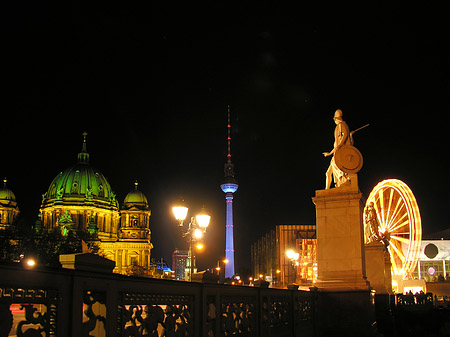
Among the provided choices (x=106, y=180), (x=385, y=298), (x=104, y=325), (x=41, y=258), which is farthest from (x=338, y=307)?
(x=106, y=180)

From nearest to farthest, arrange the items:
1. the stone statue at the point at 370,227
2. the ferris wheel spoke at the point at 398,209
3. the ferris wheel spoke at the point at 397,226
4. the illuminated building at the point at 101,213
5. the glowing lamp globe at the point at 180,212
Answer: the glowing lamp globe at the point at 180,212, the stone statue at the point at 370,227, the ferris wheel spoke at the point at 398,209, the ferris wheel spoke at the point at 397,226, the illuminated building at the point at 101,213

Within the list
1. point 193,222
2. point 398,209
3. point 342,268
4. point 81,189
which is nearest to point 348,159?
point 342,268

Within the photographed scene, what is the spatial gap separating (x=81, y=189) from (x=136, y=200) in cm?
1586

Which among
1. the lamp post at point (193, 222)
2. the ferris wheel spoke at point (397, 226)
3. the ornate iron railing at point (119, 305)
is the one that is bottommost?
the ornate iron railing at point (119, 305)

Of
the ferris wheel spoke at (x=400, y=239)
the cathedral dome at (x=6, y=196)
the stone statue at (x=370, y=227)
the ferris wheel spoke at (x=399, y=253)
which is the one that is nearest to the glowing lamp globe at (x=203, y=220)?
the stone statue at (x=370, y=227)

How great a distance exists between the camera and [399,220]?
39.6 meters

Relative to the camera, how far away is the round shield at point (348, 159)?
1691 centimetres

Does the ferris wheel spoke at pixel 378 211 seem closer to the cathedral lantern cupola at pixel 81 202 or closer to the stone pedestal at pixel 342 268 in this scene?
the stone pedestal at pixel 342 268

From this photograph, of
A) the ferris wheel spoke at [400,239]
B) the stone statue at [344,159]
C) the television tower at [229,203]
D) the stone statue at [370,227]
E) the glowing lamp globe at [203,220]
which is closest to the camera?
the stone statue at [344,159]

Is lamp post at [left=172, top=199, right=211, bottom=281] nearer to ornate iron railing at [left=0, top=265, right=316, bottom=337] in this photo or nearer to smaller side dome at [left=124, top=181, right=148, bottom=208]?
ornate iron railing at [left=0, top=265, right=316, bottom=337]

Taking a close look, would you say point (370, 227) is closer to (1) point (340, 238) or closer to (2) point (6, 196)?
(1) point (340, 238)

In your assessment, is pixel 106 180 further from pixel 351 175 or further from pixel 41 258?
pixel 351 175

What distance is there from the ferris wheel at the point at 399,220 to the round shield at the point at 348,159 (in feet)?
64.7

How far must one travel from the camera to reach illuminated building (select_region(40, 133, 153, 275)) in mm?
133250
